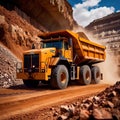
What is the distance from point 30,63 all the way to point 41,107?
4451 millimetres

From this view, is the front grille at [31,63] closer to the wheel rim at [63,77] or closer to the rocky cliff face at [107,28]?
the wheel rim at [63,77]

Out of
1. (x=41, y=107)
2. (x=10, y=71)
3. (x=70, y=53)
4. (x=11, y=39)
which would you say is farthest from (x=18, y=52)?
(x=41, y=107)

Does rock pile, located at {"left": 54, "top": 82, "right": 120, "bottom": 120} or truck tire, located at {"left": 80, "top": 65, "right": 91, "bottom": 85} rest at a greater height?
truck tire, located at {"left": 80, "top": 65, "right": 91, "bottom": 85}

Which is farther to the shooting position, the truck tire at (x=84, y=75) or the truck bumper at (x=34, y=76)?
the truck tire at (x=84, y=75)

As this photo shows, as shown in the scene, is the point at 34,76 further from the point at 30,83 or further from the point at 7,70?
the point at 7,70

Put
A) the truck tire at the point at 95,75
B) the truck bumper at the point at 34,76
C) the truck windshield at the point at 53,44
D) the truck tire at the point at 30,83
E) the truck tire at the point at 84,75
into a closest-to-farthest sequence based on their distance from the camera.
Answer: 1. the truck bumper at the point at 34,76
2. the truck windshield at the point at 53,44
3. the truck tire at the point at 30,83
4. the truck tire at the point at 84,75
5. the truck tire at the point at 95,75

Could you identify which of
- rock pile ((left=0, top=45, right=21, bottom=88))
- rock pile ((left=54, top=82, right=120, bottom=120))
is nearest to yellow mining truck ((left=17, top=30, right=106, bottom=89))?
rock pile ((left=0, top=45, right=21, bottom=88))

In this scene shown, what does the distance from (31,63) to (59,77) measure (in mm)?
1541

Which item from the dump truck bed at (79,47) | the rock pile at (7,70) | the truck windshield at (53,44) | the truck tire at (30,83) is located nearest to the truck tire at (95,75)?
the dump truck bed at (79,47)

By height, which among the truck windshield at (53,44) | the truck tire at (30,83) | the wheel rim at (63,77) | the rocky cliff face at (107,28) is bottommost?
the truck tire at (30,83)

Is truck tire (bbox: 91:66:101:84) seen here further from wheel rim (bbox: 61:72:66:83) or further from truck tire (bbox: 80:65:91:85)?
wheel rim (bbox: 61:72:66:83)

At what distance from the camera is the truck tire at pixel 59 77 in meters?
10.4

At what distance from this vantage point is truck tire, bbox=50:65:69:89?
10438 mm

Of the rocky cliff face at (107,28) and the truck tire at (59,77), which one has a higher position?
the rocky cliff face at (107,28)
